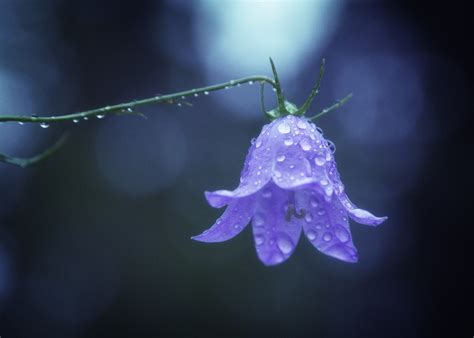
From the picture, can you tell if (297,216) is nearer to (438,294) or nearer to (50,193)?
(50,193)

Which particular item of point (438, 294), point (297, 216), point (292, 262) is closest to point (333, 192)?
point (297, 216)

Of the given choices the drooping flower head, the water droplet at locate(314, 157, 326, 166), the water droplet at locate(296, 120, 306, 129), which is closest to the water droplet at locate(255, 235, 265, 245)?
the drooping flower head

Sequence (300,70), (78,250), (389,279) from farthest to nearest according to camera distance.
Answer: (300,70), (389,279), (78,250)

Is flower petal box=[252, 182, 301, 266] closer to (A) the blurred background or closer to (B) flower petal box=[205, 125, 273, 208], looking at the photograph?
(B) flower petal box=[205, 125, 273, 208]

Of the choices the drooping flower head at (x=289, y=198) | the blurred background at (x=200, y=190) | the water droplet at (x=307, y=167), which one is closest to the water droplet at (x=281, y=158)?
the drooping flower head at (x=289, y=198)

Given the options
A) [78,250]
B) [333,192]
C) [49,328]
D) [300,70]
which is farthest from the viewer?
[300,70]

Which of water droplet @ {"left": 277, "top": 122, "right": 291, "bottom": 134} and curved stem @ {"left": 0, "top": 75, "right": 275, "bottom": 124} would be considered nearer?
curved stem @ {"left": 0, "top": 75, "right": 275, "bottom": 124}

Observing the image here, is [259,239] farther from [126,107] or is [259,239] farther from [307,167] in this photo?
[126,107]
